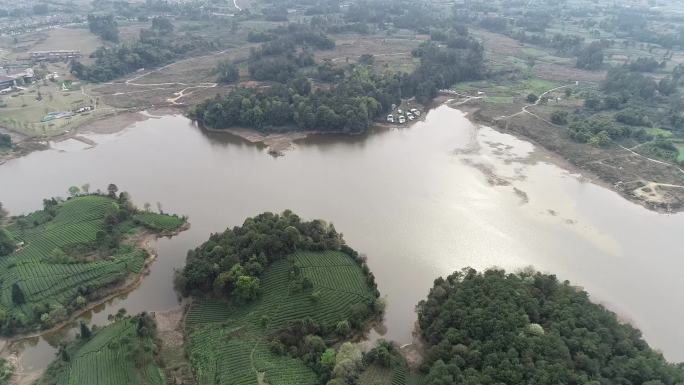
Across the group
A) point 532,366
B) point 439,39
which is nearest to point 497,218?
point 532,366

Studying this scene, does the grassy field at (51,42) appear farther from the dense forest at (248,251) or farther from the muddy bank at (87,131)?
the dense forest at (248,251)

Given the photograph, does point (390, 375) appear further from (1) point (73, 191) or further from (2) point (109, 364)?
(1) point (73, 191)

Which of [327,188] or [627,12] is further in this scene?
[627,12]

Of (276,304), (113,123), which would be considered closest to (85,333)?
(276,304)

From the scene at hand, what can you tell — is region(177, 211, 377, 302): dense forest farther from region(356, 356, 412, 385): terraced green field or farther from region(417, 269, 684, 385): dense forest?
region(417, 269, 684, 385): dense forest

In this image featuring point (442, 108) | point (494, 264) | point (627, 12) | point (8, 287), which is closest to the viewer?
point (8, 287)

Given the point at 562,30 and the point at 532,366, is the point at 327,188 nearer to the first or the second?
the point at 532,366

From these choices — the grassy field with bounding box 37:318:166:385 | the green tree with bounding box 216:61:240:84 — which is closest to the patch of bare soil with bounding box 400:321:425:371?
the grassy field with bounding box 37:318:166:385
